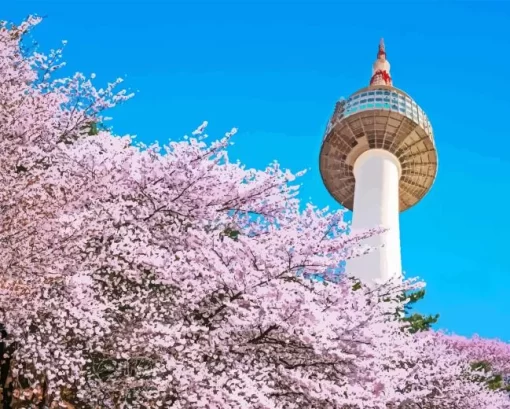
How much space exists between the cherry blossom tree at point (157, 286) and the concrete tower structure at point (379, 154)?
91.5ft

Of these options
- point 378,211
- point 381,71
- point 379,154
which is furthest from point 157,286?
point 381,71

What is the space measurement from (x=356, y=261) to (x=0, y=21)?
25.8 meters

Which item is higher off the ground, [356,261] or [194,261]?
[356,261]

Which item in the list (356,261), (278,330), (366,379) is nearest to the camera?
(278,330)

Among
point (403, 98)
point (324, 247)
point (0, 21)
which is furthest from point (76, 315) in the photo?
point (403, 98)

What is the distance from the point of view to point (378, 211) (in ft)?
121

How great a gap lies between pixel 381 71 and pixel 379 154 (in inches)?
365

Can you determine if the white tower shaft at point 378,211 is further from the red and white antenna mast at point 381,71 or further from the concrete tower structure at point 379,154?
the red and white antenna mast at point 381,71

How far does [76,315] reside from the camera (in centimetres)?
761

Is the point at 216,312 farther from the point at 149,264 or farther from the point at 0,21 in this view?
the point at 0,21

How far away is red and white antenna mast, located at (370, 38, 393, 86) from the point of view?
149 feet

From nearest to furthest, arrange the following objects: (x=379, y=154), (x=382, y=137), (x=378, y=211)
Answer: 1. (x=378, y=211)
2. (x=379, y=154)
3. (x=382, y=137)

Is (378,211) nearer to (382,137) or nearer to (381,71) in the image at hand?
(382,137)

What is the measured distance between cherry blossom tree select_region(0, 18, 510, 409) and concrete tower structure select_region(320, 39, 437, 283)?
1098 inches
